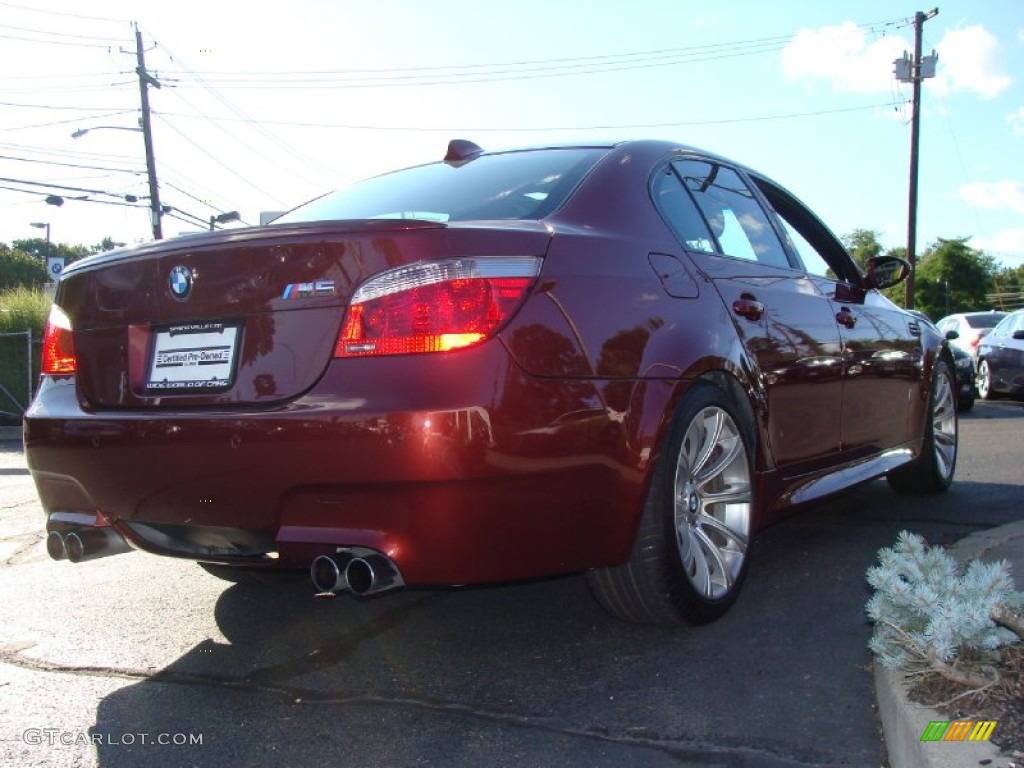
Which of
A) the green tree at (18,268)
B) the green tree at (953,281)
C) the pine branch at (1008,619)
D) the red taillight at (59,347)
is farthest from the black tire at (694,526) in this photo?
the green tree at (18,268)

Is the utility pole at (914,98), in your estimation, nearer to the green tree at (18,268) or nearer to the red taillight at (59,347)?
the red taillight at (59,347)

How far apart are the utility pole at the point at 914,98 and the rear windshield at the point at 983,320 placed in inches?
313

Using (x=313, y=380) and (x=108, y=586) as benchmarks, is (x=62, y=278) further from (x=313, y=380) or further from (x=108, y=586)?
(x=108, y=586)

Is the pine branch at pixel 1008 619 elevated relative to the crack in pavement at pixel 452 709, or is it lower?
elevated

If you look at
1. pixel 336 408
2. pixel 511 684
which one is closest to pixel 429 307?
pixel 336 408

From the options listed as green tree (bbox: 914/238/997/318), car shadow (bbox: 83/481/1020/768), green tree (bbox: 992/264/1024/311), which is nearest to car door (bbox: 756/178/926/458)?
car shadow (bbox: 83/481/1020/768)

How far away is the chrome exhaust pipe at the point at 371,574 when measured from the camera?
2.56 metres

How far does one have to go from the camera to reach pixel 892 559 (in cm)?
262

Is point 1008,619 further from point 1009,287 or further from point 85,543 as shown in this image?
point 1009,287

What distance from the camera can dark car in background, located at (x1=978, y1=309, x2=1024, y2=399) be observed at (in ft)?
46.2

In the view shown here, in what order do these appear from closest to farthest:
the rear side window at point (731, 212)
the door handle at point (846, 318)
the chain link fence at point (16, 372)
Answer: the rear side window at point (731, 212)
the door handle at point (846, 318)
the chain link fence at point (16, 372)

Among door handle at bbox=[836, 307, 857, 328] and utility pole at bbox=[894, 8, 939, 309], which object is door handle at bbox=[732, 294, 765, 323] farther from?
utility pole at bbox=[894, 8, 939, 309]

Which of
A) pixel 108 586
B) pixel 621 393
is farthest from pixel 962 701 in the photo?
pixel 108 586

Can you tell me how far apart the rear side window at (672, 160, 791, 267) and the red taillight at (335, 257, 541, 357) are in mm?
1431
